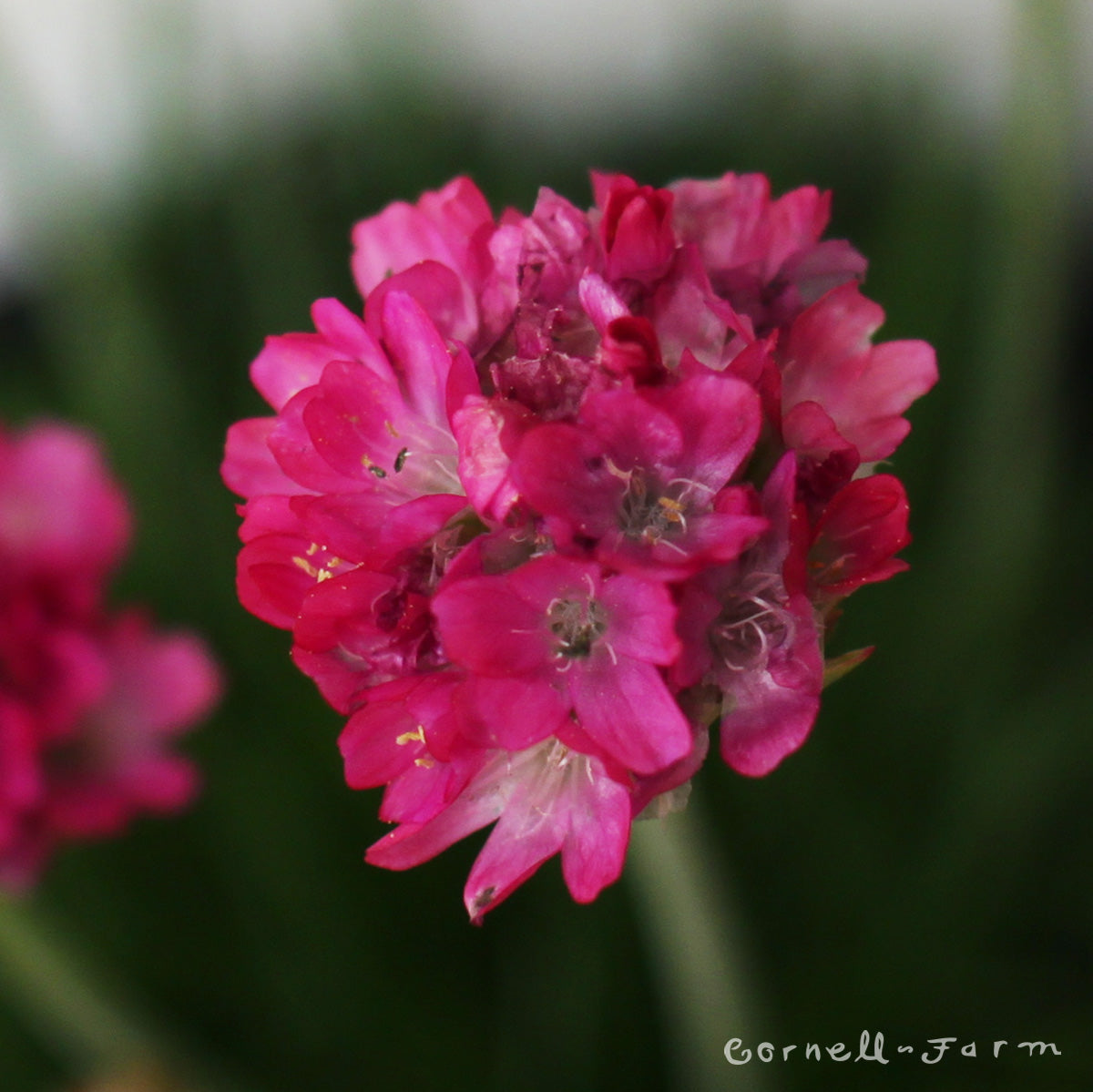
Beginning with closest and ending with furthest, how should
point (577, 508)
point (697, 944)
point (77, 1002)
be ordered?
point (577, 508), point (697, 944), point (77, 1002)

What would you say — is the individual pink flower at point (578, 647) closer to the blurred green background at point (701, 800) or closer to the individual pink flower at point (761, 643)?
the individual pink flower at point (761, 643)

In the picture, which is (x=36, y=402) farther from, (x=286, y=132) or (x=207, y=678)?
(x=207, y=678)

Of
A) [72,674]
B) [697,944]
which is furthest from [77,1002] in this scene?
[697,944]

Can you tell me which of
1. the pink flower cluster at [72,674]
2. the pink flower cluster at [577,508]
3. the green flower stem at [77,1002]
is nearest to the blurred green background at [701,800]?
the green flower stem at [77,1002]

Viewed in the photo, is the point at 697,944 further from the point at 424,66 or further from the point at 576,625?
the point at 424,66

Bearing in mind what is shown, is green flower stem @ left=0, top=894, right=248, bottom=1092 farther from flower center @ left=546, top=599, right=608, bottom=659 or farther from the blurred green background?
flower center @ left=546, top=599, right=608, bottom=659
